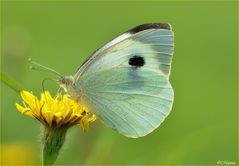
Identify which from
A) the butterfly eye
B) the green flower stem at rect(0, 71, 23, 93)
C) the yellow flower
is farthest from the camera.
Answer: the butterfly eye

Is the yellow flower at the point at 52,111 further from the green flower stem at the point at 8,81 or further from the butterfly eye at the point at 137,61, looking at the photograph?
the butterfly eye at the point at 137,61

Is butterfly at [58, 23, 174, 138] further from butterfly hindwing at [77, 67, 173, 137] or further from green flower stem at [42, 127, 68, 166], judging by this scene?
green flower stem at [42, 127, 68, 166]

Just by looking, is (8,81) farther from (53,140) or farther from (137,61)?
(137,61)

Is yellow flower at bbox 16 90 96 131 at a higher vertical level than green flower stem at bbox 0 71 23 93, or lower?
lower

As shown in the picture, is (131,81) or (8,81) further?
(131,81)

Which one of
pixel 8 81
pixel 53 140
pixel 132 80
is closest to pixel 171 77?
pixel 132 80

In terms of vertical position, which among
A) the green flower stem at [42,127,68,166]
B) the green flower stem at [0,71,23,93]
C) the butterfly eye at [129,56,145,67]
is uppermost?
the butterfly eye at [129,56,145,67]

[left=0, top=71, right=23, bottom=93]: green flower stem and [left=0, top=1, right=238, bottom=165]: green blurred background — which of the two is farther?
[left=0, top=1, right=238, bottom=165]: green blurred background

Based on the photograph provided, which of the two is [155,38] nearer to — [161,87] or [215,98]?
[161,87]

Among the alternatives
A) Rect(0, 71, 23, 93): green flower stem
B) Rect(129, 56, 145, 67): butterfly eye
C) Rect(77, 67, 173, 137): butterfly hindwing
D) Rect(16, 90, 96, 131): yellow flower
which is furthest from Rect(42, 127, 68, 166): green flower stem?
Rect(129, 56, 145, 67): butterfly eye
